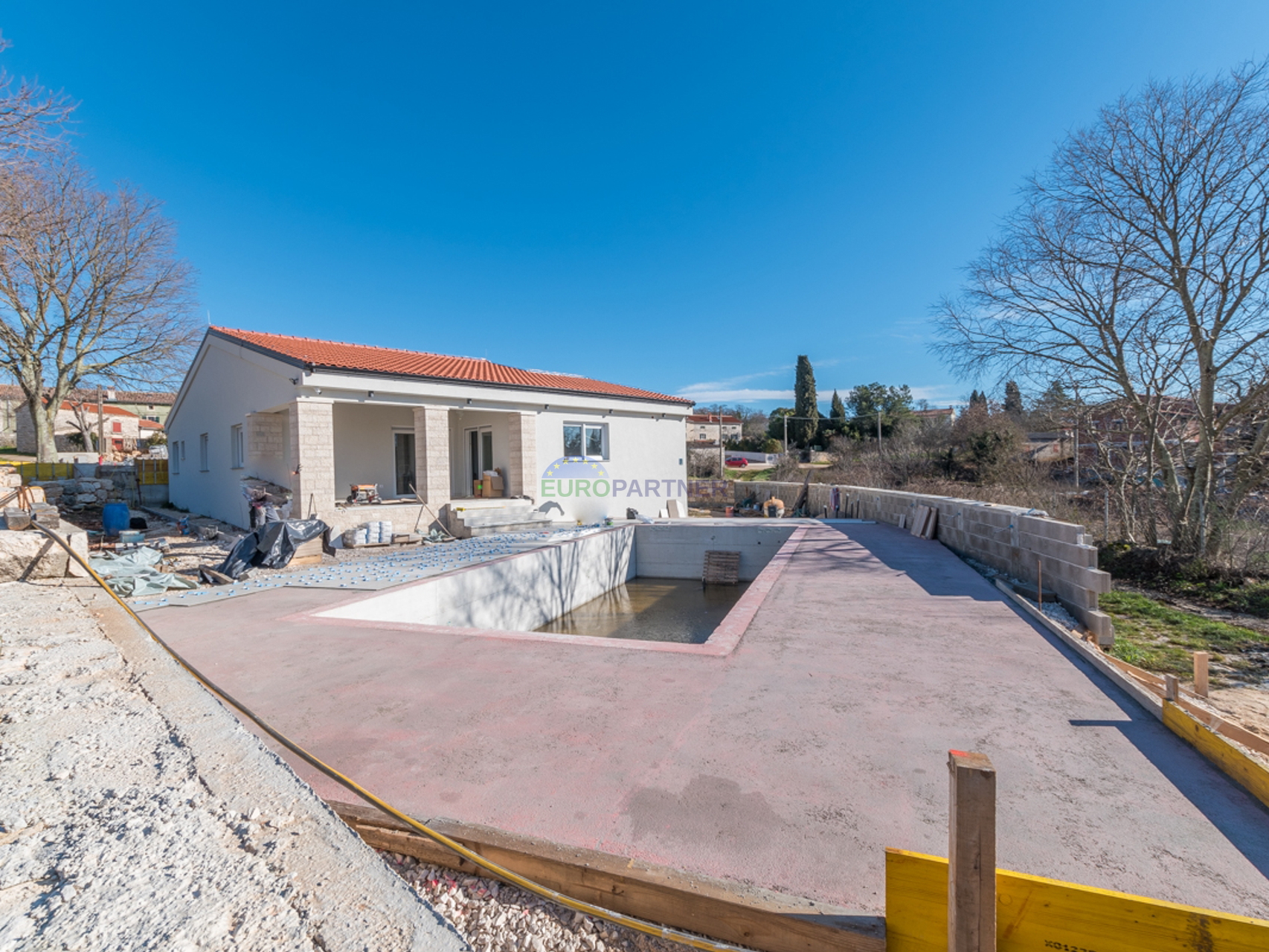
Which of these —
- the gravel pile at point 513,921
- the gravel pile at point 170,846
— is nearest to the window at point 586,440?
the gravel pile at point 170,846

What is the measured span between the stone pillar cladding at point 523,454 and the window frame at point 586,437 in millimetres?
1074

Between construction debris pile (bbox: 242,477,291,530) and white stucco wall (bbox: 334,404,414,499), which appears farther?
white stucco wall (bbox: 334,404,414,499)

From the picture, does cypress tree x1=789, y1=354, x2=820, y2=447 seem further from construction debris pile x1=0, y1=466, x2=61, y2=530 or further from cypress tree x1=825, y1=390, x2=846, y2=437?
construction debris pile x1=0, y1=466, x2=61, y2=530

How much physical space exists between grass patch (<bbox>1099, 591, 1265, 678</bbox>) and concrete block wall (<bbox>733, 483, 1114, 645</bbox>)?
382mm

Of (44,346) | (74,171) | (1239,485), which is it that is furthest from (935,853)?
(44,346)

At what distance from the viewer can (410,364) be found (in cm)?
1436

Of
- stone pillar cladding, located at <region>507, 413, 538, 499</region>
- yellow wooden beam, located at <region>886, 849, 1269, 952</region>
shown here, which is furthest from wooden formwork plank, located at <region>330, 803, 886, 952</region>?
stone pillar cladding, located at <region>507, 413, 538, 499</region>

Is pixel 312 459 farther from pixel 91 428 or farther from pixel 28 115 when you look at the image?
pixel 91 428

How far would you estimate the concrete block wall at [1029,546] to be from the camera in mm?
5941

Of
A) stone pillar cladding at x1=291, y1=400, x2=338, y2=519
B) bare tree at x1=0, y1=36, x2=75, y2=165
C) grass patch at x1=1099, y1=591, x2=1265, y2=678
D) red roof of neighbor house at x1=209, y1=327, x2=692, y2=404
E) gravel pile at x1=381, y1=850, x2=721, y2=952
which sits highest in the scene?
bare tree at x1=0, y1=36, x2=75, y2=165

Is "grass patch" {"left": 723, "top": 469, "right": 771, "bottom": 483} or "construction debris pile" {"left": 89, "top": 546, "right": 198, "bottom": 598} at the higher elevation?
"grass patch" {"left": 723, "top": 469, "right": 771, "bottom": 483}

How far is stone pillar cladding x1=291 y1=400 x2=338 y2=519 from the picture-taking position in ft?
36.6

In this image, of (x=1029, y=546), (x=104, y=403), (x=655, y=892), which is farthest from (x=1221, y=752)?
(x=104, y=403)

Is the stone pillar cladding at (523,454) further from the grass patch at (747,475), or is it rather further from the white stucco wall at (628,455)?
the grass patch at (747,475)
